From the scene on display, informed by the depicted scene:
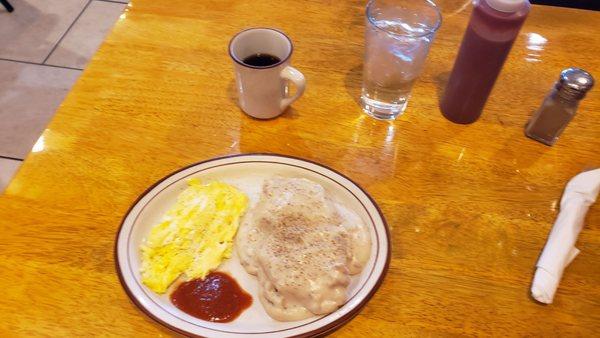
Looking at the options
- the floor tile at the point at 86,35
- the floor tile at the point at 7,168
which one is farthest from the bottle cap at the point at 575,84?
the floor tile at the point at 86,35

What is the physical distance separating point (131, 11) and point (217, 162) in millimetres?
676

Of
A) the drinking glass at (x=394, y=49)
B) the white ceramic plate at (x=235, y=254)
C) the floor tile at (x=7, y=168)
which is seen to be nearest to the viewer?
the white ceramic plate at (x=235, y=254)

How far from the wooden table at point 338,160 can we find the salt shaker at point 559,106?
4 centimetres

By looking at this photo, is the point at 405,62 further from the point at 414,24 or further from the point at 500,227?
the point at 500,227

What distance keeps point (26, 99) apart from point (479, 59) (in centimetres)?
225

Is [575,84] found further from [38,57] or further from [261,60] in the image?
[38,57]

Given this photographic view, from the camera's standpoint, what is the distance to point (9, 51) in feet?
8.36

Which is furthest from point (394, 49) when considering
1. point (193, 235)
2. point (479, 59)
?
point (193, 235)

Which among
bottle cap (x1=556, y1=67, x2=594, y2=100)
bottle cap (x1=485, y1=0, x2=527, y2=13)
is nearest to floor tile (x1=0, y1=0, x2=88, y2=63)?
bottle cap (x1=485, y1=0, x2=527, y2=13)

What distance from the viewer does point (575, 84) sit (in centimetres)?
99

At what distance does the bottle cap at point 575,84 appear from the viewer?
98 cm

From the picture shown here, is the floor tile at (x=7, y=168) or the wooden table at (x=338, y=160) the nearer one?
the wooden table at (x=338, y=160)

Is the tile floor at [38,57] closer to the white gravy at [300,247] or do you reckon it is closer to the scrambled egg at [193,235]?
the scrambled egg at [193,235]

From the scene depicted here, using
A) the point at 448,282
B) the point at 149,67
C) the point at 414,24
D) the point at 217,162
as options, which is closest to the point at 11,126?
the point at 149,67
